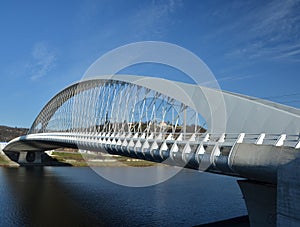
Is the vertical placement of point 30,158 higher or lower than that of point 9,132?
lower

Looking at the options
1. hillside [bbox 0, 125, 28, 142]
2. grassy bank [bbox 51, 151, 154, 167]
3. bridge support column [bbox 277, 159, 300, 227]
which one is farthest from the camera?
hillside [bbox 0, 125, 28, 142]

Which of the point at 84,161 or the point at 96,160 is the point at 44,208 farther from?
the point at 84,161

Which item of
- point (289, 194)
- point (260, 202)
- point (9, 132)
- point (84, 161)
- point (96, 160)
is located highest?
point (9, 132)

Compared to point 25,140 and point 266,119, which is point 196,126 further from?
point 25,140

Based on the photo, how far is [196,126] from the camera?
1485 cm

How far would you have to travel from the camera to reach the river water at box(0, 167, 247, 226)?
64.2 feet

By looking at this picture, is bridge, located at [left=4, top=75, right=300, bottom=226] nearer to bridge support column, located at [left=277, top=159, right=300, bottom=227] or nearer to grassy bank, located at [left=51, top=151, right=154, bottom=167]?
bridge support column, located at [left=277, top=159, right=300, bottom=227]

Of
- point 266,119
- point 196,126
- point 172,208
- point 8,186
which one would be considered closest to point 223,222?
point 172,208

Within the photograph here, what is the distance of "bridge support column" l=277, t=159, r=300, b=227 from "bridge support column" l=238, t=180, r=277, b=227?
129 inches

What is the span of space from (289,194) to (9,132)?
163 meters

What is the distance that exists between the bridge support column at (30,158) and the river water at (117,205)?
3459cm

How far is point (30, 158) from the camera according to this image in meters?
68.8

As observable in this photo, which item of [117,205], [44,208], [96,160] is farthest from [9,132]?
[117,205]

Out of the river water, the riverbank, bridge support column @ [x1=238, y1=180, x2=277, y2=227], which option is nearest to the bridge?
bridge support column @ [x1=238, y1=180, x2=277, y2=227]
